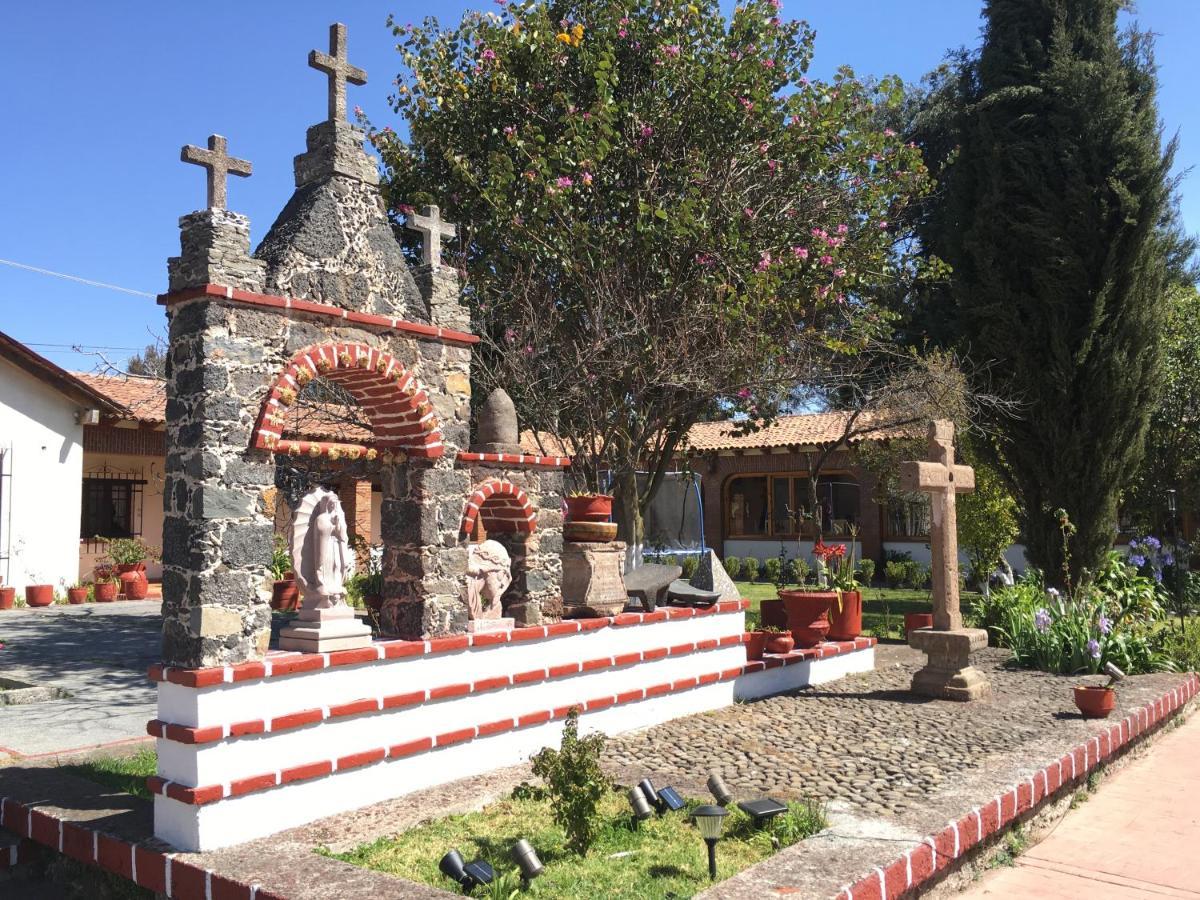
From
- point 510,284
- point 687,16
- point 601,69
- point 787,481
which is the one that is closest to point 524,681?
point 510,284

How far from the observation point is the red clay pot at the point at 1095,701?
7.04 meters

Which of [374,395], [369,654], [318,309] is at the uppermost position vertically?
[318,309]

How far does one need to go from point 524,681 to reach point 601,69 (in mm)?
6715

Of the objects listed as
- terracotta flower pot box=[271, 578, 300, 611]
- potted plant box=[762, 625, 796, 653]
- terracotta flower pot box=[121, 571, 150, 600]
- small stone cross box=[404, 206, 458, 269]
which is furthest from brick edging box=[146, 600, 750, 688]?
terracotta flower pot box=[121, 571, 150, 600]

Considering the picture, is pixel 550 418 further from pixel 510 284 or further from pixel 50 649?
pixel 50 649

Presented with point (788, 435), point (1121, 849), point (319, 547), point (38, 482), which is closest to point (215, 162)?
point (319, 547)

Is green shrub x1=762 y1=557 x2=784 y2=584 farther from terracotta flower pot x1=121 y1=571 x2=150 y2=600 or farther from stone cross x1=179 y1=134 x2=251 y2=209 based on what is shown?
stone cross x1=179 y1=134 x2=251 y2=209

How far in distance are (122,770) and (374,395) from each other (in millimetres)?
2876

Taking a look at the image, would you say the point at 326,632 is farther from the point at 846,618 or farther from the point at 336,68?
the point at 846,618

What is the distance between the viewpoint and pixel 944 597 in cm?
843

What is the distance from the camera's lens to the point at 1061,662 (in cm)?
918

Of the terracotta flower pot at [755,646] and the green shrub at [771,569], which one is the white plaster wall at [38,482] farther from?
the green shrub at [771,569]

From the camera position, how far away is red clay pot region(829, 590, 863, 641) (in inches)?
402

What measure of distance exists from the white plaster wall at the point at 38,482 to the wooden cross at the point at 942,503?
1360 cm
